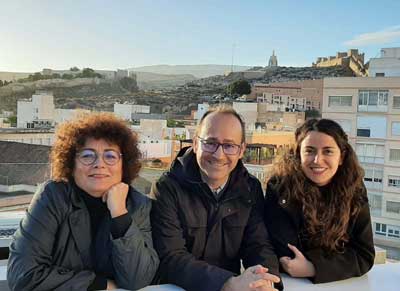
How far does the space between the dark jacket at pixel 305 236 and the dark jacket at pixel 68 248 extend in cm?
39

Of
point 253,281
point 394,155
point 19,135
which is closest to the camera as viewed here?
point 253,281

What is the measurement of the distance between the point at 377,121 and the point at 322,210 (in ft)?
7.05

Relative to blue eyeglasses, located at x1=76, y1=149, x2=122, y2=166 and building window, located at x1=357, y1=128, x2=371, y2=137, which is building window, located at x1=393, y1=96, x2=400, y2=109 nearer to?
building window, located at x1=357, y1=128, x2=371, y2=137

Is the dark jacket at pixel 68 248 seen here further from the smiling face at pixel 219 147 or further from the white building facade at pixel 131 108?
the white building facade at pixel 131 108

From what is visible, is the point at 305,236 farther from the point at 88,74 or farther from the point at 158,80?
the point at 88,74

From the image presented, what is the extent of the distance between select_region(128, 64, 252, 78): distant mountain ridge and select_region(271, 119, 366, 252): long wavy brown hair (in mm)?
1735

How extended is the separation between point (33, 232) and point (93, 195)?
183mm

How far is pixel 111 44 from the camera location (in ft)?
10.4

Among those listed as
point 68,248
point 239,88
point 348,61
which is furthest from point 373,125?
point 68,248

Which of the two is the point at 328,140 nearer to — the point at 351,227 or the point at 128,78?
the point at 351,227

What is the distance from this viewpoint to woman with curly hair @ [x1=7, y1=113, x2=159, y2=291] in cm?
100

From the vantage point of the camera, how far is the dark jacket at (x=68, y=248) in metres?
0.99

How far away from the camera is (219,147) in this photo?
1176mm

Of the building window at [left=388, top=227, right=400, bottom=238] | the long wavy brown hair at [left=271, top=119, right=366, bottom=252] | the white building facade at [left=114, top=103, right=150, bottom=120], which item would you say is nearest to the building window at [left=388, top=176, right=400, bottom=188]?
the building window at [left=388, top=227, right=400, bottom=238]
